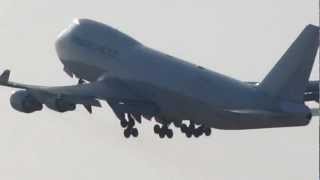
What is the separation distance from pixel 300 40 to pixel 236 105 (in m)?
6.26

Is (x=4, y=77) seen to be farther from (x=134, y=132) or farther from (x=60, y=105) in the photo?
(x=134, y=132)

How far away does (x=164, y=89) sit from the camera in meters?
146

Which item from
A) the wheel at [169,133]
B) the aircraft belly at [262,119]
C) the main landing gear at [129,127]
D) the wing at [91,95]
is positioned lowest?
the wheel at [169,133]

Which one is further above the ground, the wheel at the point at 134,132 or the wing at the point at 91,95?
the wing at the point at 91,95

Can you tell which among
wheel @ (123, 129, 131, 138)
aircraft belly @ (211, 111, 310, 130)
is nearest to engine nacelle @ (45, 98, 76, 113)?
wheel @ (123, 129, 131, 138)

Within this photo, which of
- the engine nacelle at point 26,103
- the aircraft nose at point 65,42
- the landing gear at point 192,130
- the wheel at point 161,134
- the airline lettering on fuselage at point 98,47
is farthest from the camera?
the aircraft nose at point 65,42

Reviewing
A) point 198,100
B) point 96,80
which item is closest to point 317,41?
point 198,100

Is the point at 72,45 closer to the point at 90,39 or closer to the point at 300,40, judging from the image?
the point at 90,39

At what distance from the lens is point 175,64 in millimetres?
146750

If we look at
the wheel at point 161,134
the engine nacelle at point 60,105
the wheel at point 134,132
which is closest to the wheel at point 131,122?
the wheel at point 134,132

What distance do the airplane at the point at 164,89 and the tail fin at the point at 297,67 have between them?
0.22 feet

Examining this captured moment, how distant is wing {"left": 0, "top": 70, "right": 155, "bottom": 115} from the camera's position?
14562 cm

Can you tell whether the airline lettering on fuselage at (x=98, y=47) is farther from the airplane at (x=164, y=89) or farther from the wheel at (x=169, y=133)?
the wheel at (x=169, y=133)

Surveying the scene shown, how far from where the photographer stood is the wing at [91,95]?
146 m
